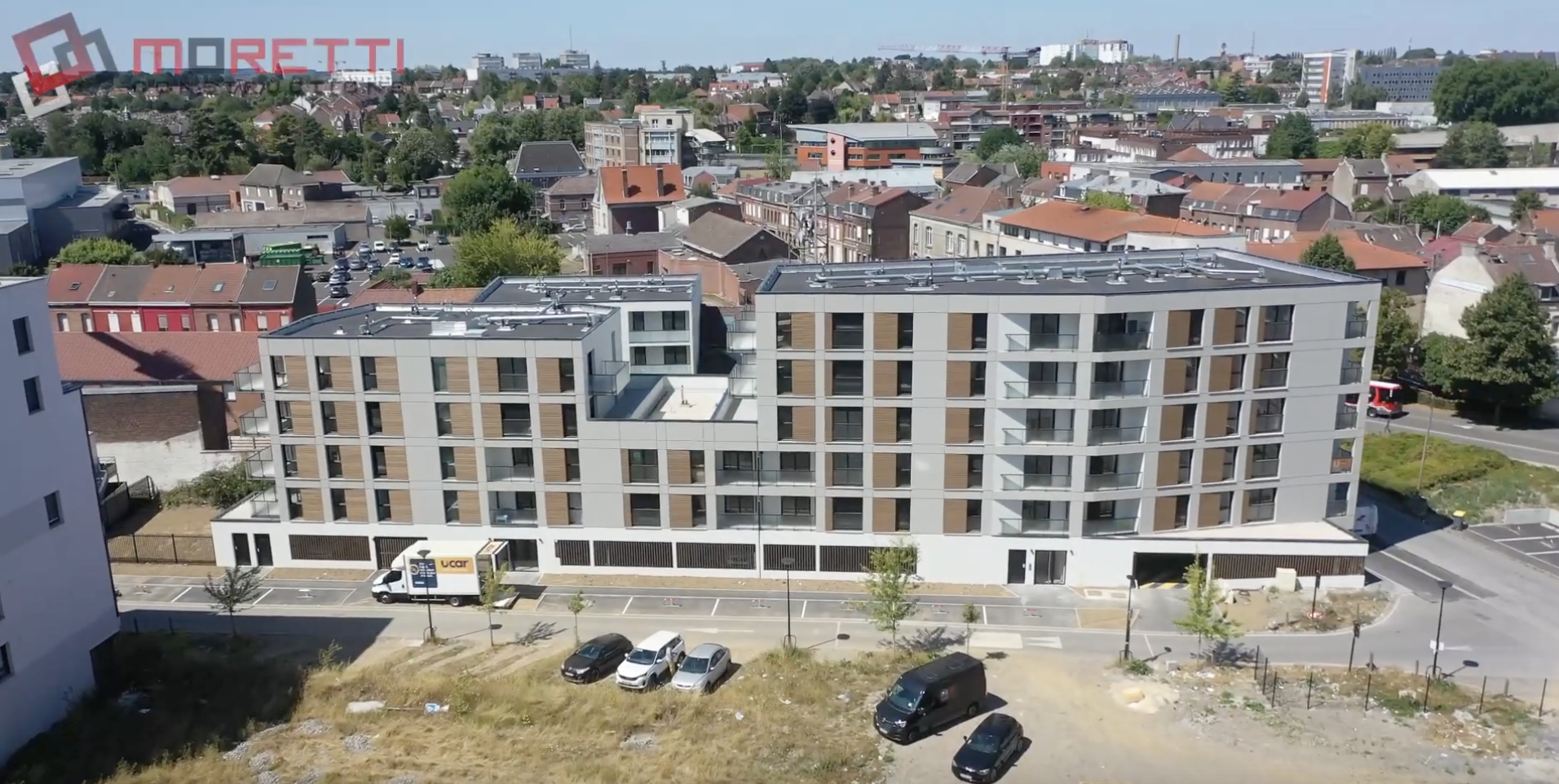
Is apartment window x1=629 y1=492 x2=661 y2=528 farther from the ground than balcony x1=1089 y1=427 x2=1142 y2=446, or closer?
closer

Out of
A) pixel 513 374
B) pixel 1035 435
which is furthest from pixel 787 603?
pixel 513 374

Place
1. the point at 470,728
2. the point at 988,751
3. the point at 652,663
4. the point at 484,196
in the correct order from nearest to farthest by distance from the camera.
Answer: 1. the point at 988,751
2. the point at 470,728
3. the point at 652,663
4. the point at 484,196

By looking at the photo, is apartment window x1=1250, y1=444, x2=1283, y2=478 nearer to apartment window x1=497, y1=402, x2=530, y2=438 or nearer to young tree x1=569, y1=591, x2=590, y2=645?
young tree x1=569, y1=591, x2=590, y2=645

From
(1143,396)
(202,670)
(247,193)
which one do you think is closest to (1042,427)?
(1143,396)

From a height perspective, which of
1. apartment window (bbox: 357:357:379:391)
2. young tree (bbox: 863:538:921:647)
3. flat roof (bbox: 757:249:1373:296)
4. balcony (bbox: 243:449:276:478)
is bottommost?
young tree (bbox: 863:538:921:647)

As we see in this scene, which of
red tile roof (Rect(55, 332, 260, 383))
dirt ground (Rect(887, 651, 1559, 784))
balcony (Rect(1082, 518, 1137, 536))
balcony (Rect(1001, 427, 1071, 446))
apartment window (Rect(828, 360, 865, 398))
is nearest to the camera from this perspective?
dirt ground (Rect(887, 651, 1559, 784))

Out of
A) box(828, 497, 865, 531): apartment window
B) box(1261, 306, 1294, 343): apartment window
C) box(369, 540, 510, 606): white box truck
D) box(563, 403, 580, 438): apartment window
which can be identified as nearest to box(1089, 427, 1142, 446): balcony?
box(1261, 306, 1294, 343): apartment window

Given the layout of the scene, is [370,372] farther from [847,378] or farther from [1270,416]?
[1270,416]

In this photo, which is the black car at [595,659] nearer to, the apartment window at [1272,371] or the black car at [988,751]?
the black car at [988,751]
